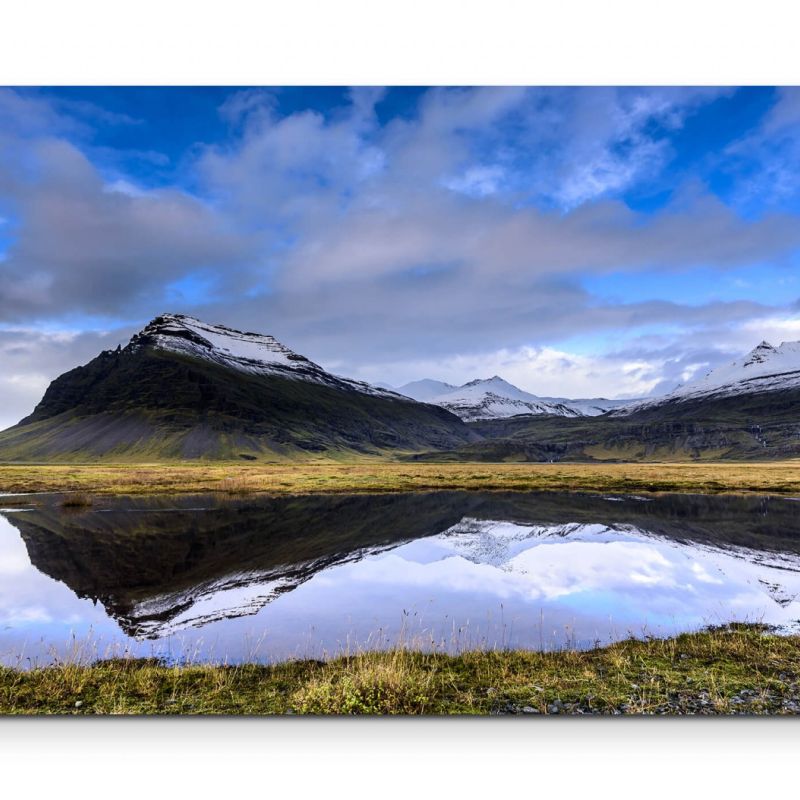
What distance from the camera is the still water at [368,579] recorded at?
51.4 ft

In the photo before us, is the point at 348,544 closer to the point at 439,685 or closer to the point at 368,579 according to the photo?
the point at 368,579

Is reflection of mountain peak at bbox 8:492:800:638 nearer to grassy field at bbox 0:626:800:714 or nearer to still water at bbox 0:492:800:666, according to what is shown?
still water at bbox 0:492:800:666

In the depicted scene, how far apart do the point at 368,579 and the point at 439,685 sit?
1346 centimetres

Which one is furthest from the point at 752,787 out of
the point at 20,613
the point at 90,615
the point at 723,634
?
the point at 20,613

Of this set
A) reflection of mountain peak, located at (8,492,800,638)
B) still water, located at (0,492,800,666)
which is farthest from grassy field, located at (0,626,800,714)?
reflection of mountain peak, located at (8,492,800,638)

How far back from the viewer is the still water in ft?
51.4

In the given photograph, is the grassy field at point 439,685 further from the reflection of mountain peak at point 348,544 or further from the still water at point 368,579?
the reflection of mountain peak at point 348,544

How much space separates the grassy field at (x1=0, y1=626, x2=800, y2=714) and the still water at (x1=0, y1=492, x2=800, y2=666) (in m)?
1.93

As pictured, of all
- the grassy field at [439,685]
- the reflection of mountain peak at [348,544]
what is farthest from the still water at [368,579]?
the grassy field at [439,685]

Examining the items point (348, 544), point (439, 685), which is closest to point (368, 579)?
point (348, 544)
